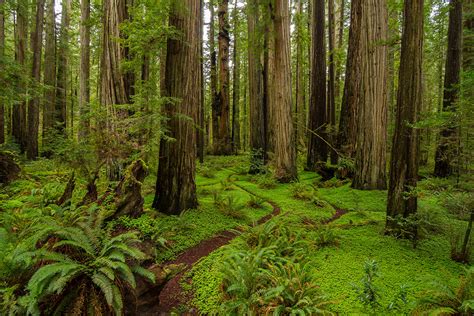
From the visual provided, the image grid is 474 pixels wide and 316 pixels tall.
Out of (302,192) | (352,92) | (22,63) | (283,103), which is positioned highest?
(22,63)

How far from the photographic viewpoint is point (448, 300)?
2.76 meters

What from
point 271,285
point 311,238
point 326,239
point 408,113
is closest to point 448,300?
point 271,285

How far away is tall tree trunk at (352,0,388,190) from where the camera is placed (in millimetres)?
7207

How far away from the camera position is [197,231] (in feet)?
17.3

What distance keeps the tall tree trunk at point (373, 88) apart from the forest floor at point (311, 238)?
1.16m

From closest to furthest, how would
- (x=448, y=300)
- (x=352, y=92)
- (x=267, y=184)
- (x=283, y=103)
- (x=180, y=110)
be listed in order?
(x=448, y=300) < (x=180, y=110) < (x=267, y=184) < (x=283, y=103) < (x=352, y=92)

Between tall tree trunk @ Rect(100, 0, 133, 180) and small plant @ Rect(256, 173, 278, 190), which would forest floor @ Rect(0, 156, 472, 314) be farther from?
tall tree trunk @ Rect(100, 0, 133, 180)

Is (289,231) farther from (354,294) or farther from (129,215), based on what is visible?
(129,215)

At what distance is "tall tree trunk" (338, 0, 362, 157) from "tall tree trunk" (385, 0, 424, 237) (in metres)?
4.35

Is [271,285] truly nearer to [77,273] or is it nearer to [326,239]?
[326,239]

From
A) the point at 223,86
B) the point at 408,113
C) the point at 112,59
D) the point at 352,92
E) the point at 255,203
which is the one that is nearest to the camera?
the point at 408,113

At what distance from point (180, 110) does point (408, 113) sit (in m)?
4.09

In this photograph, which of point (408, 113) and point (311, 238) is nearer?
point (408, 113)

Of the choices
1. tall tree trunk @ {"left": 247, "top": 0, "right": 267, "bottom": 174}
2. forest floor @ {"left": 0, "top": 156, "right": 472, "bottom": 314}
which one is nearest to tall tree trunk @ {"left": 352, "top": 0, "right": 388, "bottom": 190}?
forest floor @ {"left": 0, "top": 156, "right": 472, "bottom": 314}
